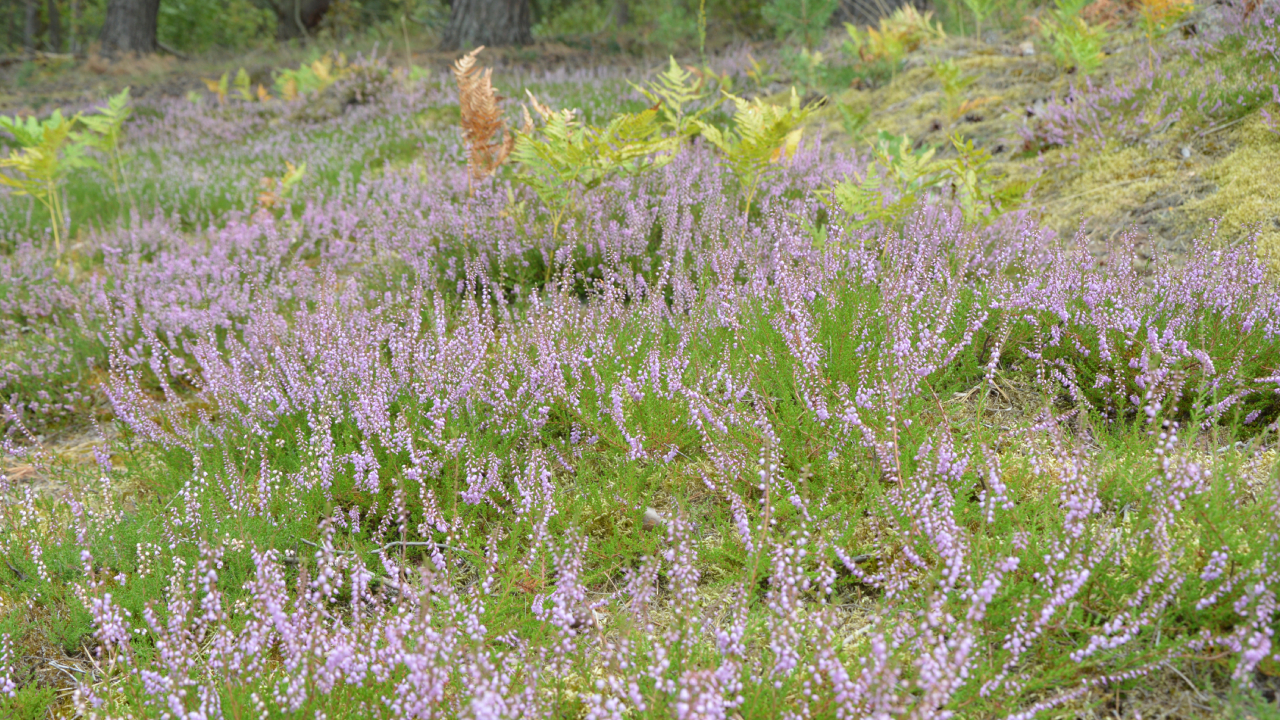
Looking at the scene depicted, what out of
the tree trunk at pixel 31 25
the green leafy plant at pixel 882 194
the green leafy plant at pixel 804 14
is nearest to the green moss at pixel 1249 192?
the green leafy plant at pixel 882 194

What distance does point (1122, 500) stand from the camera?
1926 millimetres

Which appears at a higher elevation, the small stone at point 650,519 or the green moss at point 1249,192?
the green moss at point 1249,192

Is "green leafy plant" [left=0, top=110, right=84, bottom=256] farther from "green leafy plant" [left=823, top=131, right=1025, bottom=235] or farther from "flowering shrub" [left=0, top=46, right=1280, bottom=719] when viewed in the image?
"green leafy plant" [left=823, top=131, right=1025, bottom=235]

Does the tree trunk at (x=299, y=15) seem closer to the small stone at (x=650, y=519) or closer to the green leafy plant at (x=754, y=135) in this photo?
the green leafy plant at (x=754, y=135)

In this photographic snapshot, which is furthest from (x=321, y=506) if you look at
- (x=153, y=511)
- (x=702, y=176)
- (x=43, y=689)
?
(x=702, y=176)

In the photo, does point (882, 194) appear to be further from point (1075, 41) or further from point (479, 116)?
point (1075, 41)

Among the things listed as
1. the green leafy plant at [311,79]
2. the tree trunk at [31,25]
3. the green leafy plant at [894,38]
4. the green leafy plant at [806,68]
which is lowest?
the green leafy plant at [311,79]

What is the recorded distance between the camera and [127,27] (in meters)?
17.2

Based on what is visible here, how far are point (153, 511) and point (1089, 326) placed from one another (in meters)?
3.28

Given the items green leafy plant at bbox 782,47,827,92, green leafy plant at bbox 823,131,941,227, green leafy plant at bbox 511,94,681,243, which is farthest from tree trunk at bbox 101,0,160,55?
green leafy plant at bbox 823,131,941,227

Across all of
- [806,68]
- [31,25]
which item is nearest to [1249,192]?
[806,68]

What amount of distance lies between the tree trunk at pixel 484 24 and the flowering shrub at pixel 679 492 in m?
9.52

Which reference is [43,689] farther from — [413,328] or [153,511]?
[413,328]

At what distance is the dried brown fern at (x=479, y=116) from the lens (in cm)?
429
